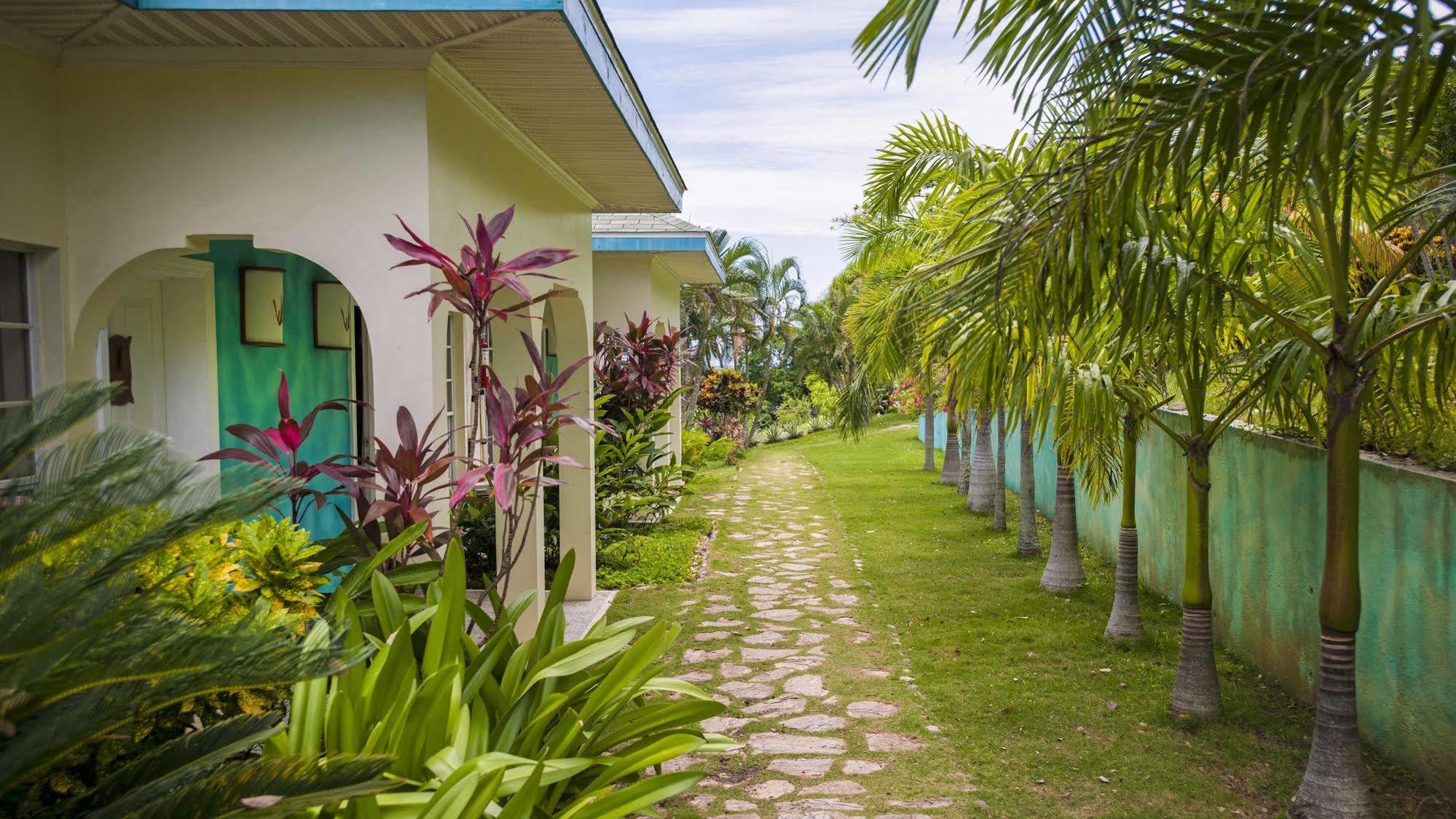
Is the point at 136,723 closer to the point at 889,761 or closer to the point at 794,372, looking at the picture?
the point at 889,761

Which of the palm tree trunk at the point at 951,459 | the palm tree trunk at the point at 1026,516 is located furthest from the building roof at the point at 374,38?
the palm tree trunk at the point at 951,459

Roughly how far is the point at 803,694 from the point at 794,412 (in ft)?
92.5

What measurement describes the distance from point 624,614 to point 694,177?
4491 centimetres

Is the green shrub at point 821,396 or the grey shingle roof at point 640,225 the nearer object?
the grey shingle roof at point 640,225

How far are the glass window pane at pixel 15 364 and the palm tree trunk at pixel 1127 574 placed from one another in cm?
619

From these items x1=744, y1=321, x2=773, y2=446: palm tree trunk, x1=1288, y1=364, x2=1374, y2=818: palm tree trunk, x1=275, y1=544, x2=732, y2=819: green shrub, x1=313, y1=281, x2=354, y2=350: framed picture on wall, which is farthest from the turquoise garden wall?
x1=744, y1=321, x2=773, y2=446: palm tree trunk

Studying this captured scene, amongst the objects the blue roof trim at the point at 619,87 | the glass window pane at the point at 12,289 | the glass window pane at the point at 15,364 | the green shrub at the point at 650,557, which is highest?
the blue roof trim at the point at 619,87

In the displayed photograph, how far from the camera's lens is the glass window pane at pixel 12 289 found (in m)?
4.42

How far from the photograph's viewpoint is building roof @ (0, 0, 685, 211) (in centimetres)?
398

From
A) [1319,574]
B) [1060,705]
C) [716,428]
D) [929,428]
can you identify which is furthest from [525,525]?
[716,428]

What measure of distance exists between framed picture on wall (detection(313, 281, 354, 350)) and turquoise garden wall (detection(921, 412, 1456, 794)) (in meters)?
6.55

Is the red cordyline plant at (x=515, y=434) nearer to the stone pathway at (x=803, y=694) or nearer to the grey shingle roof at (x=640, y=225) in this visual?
the stone pathway at (x=803, y=694)

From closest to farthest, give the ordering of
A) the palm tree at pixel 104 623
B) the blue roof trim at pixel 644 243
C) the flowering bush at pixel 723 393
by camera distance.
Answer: the palm tree at pixel 104 623 < the blue roof trim at pixel 644 243 < the flowering bush at pixel 723 393

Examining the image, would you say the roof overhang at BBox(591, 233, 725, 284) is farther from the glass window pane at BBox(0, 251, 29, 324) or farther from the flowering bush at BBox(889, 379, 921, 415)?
the glass window pane at BBox(0, 251, 29, 324)
